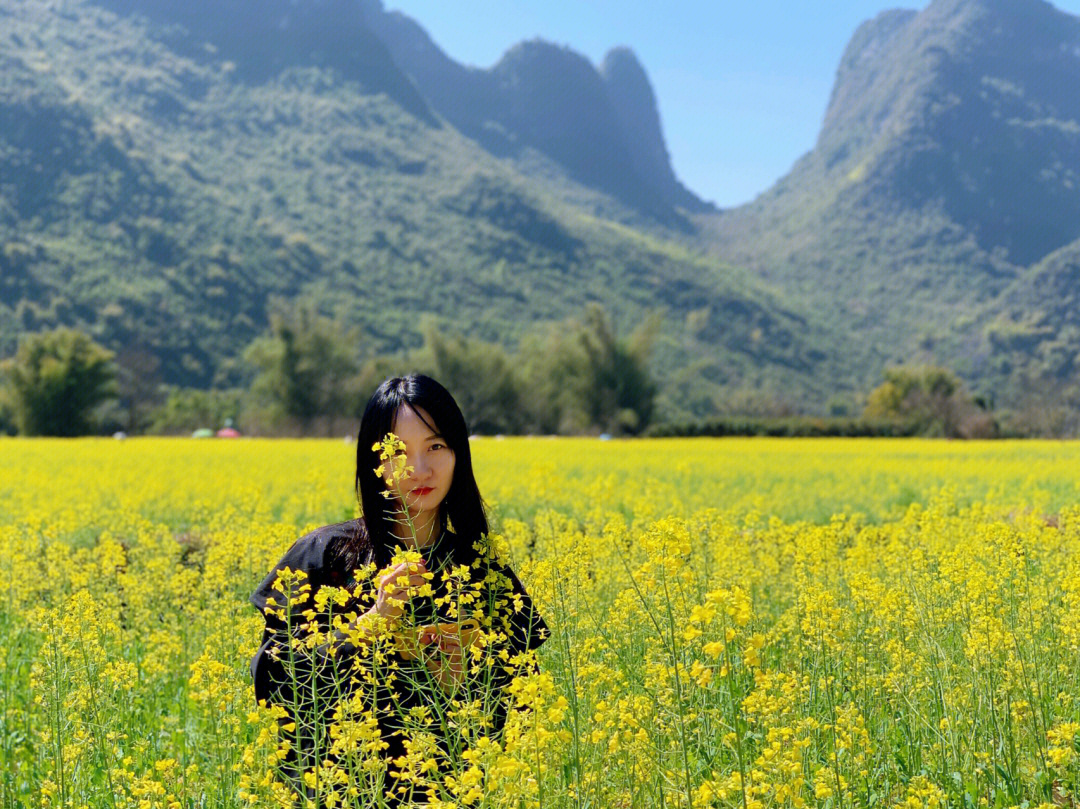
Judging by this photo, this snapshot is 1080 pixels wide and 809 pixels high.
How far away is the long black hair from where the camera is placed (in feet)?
9.05

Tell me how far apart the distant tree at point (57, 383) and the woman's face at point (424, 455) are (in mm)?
41627

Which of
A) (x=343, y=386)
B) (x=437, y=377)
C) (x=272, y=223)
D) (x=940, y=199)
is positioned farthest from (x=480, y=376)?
(x=940, y=199)

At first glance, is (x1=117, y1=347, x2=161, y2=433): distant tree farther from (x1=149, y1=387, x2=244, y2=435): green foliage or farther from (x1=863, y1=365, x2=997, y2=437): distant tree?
(x1=863, y1=365, x2=997, y2=437): distant tree

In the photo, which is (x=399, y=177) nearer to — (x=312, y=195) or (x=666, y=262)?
(x=312, y=195)

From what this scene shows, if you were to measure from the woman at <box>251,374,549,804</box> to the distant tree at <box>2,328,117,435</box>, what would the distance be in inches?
1631

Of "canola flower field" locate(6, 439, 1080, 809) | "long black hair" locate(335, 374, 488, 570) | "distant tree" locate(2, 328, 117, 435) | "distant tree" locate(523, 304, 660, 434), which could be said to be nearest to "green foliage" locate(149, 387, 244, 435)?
"distant tree" locate(2, 328, 117, 435)

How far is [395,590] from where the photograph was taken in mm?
2316

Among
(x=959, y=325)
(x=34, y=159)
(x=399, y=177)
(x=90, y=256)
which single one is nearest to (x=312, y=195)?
(x=399, y=177)

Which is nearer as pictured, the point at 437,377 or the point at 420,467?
the point at 420,467

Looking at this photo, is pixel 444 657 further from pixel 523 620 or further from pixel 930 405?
pixel 930 405

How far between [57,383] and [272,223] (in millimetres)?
59211

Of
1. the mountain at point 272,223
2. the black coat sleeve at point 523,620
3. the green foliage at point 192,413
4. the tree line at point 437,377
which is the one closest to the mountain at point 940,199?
the mountain at point 272,223

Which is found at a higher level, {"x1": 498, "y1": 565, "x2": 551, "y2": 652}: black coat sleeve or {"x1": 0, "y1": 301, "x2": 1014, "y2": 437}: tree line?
{"x1": 0, "y1": 301, "x2": 1014, "y2": 437}: tree line

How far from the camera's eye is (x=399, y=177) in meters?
119
